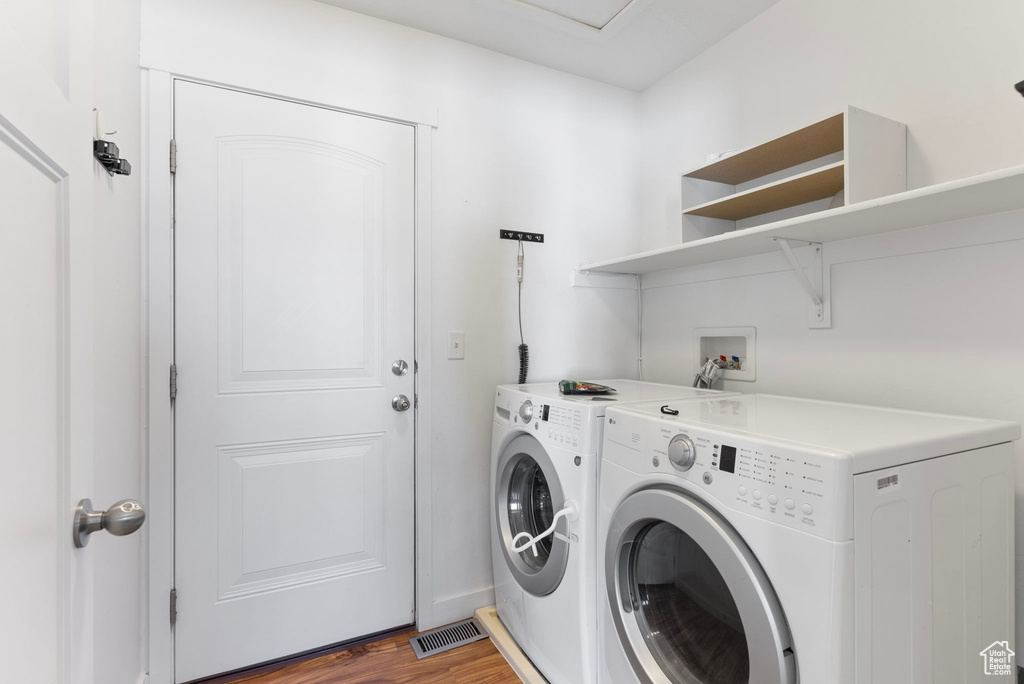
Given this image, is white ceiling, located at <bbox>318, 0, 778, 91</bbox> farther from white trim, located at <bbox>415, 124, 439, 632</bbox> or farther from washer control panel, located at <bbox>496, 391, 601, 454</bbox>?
washer control panel, located at <bbox>496, 391, 601, 454</bbox>

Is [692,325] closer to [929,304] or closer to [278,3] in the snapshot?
[929,304]

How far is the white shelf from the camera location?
1.02 meters

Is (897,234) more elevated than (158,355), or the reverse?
(897,234)

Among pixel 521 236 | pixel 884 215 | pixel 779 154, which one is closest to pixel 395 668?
pixel 521 236

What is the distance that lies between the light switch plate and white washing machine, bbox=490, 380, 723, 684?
0.23 metres

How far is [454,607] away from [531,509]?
56 centimetres

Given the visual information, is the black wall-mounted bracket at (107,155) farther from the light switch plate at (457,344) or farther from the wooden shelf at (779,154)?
the wooden shelf at (779,154)

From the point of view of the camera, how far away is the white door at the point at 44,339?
0.47 meters

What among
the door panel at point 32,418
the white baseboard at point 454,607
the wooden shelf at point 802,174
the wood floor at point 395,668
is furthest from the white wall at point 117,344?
A: the wooden shelf at point 802,174

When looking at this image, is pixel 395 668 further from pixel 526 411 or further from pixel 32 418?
pixel 32 418

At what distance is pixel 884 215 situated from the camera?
1252 mm

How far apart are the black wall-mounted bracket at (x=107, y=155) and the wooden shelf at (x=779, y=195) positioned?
175cm

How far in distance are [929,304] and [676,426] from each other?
899 millimetres

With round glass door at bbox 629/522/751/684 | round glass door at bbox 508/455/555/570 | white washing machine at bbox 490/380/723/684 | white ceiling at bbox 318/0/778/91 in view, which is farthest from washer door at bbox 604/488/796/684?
white ceiling at bbox 318/0/778/91
